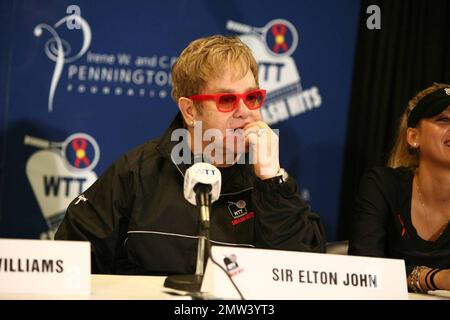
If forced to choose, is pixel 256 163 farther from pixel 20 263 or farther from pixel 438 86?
pixel 438 86

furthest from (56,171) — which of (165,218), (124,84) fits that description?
(165,218)

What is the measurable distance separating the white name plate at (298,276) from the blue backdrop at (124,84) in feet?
6.11

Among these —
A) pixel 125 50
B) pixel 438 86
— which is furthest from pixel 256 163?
pixel 125 50

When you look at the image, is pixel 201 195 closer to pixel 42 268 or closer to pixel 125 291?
pixel 125 291

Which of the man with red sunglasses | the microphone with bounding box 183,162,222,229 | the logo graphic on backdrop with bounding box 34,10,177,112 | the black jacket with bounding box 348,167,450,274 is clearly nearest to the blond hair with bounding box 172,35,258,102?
the man with red sunglasses

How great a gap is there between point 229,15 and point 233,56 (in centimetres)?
125

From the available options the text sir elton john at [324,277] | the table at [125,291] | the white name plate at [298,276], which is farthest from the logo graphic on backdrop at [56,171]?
the text sir elton john at [324,277]

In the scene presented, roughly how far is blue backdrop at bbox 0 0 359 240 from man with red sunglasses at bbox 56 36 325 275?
1067 millimetres

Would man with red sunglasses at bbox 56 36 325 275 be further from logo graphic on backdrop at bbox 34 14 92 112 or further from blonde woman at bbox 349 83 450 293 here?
logo graphic on backdrop at bbox 34 14 92 112

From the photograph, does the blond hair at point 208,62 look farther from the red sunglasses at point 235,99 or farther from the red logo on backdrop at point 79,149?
the red logo on backdrop at point 79,149

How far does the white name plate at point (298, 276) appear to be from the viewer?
66.5 inches

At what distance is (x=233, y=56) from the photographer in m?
2.40

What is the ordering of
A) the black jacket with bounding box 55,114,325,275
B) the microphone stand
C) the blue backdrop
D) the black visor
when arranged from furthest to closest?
1. the blue backdrop
2. the black visor
3. the black jacket with bounding box 55,114,325,275
4. the microphone stand

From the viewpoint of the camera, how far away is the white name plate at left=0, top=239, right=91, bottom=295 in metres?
1.69
